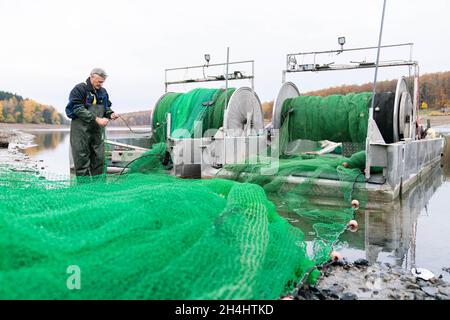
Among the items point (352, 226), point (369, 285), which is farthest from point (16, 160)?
point (369, 285)

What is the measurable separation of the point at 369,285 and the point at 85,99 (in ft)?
15.2

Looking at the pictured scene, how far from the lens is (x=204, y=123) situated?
1000cm

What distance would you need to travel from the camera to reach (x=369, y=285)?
326 cm

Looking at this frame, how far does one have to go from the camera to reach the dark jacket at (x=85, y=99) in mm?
5680

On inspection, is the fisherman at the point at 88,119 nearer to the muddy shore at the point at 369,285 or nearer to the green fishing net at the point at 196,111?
the green fishing net at the point at 196,111

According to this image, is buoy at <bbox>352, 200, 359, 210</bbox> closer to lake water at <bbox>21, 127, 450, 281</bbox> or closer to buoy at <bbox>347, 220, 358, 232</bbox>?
lake water at <bbox>21, 127, 450, 281</bbox>

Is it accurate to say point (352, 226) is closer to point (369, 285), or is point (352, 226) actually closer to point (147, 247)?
point (369, 285)

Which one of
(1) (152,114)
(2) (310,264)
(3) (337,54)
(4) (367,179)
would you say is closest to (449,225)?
(4) (367,179)

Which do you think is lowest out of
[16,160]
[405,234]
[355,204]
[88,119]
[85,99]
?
[405,234]

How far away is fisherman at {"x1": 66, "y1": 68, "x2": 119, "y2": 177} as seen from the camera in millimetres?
5723

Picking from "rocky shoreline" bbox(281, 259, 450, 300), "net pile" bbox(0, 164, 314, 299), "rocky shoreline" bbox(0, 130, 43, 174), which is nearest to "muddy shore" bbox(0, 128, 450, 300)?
"rocky shoreline" bbox(281, 259, 450, 300)
